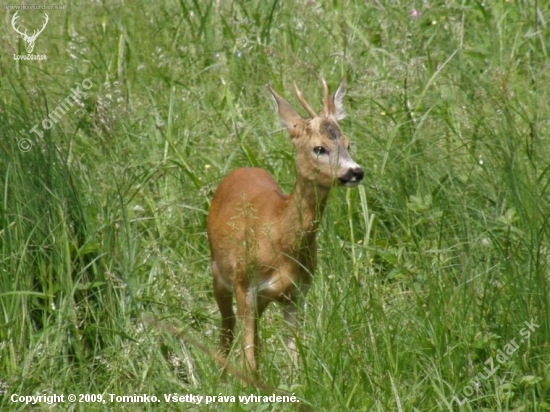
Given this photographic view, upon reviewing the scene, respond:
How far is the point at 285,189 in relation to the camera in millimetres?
6805

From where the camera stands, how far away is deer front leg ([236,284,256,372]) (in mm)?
5395

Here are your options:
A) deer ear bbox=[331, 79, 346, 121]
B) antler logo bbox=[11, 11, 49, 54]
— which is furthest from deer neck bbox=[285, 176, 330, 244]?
antler logo bbox=[11, 11, 49, 54]

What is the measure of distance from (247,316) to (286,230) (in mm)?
416

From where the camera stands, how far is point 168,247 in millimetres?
6617

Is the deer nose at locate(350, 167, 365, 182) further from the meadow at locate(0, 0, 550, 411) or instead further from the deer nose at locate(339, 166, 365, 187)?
the meadow at locate(0, 0, 550, 411)

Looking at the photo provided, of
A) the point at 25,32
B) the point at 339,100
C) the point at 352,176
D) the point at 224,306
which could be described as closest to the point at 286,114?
the point at 339,100

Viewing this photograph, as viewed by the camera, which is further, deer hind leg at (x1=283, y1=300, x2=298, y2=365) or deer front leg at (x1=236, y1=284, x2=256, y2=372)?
deer front leg at (x1=236, y1=284, x2=256, y2=372)

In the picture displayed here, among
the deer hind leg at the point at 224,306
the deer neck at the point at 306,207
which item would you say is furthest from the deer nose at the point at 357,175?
the deer hind leg at the point at 224,306

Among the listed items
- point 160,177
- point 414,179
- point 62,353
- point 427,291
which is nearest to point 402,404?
point 427,291

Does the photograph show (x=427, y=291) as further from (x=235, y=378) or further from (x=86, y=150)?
(x=86, y=150)

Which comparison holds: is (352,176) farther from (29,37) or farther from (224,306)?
(29,37)

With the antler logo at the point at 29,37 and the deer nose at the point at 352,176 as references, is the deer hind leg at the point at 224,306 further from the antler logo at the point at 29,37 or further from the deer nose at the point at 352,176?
the antler logo at the point at 29,37

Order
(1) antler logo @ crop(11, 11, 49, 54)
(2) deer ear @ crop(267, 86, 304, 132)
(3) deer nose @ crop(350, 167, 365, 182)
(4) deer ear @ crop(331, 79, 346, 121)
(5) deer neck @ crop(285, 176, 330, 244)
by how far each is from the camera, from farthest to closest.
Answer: (1) antler logo @ crop(11, 11, 49, 54) < (4) deer ear @ crop(331, 79, 346, 121) < (2) deer ear @ crop(267, 86, 304, 132) < (5) deer neck @ crop(285, 176, 330, 244) < (3) deer nose @ crop(350, 167, 365, 182)

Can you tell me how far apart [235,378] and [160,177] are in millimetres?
2392
